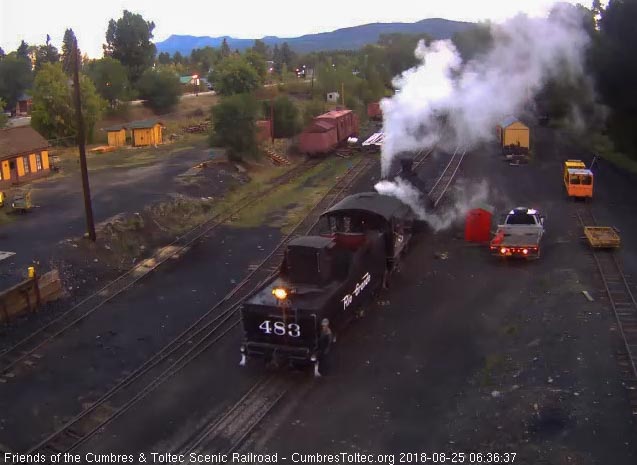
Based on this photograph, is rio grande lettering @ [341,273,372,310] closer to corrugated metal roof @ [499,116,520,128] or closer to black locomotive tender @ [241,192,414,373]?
black locomotive tender @ [241,192,414,373]

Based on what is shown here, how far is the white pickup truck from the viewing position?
2095 centimetres

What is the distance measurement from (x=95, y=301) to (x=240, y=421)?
8.86m

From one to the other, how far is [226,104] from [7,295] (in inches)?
1001

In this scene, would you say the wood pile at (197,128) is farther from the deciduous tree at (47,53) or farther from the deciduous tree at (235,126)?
the deciduous tree at (47,53)

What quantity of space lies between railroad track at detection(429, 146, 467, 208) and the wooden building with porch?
23.9m

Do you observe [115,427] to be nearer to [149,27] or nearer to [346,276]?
[346,276]

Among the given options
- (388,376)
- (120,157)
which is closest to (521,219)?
(388,376)

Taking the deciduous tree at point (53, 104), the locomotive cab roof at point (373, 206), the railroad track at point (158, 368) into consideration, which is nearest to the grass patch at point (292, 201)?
the railroad track at point (158, 368)

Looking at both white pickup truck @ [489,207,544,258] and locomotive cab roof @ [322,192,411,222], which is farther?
white pickup truck @ [489,207,544,258]

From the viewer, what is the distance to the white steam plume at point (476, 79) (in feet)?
90.9

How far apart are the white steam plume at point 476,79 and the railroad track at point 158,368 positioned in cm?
971

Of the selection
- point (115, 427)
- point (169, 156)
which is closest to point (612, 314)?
point (115, 427)

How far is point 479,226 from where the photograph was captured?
2356cm

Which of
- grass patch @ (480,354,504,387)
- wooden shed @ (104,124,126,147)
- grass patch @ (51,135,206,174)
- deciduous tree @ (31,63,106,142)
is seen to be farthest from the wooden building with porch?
grass patch @ (480,354,504,387)
